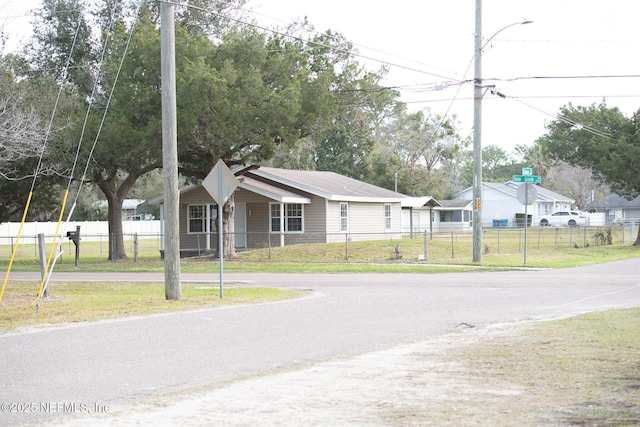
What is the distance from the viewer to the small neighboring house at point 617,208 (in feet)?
264

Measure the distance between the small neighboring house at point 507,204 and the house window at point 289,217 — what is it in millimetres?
42453

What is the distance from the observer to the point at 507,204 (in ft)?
268

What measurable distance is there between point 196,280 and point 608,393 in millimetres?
18095

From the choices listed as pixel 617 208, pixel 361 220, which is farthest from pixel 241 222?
pixel 617 208

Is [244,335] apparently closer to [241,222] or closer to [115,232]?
[115,232]

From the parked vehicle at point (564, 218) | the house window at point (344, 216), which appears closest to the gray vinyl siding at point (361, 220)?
the house window at point (344, 216)

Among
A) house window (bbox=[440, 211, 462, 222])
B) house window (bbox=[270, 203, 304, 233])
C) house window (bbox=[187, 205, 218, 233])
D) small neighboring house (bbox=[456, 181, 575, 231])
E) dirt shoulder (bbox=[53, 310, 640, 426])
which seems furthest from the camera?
small neighboring house (bbox=[456, 181, 575, 231])

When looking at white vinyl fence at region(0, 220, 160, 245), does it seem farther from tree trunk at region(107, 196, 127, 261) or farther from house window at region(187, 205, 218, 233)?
tree trunk at region(107, 196, 127, 261)

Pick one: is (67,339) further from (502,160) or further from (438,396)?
(502,160)

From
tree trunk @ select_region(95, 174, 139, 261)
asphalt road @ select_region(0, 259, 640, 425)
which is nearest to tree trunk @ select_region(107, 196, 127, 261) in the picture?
tree trunk @ select_region(95, 174, 139, 261)

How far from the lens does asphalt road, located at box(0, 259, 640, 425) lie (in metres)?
8.51

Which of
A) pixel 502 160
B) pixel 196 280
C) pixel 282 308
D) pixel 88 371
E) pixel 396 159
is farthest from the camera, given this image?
pixel 502 160


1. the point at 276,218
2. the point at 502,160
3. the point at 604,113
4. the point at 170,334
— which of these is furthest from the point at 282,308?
the point at 502,160

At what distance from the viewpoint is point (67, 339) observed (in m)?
11.7
